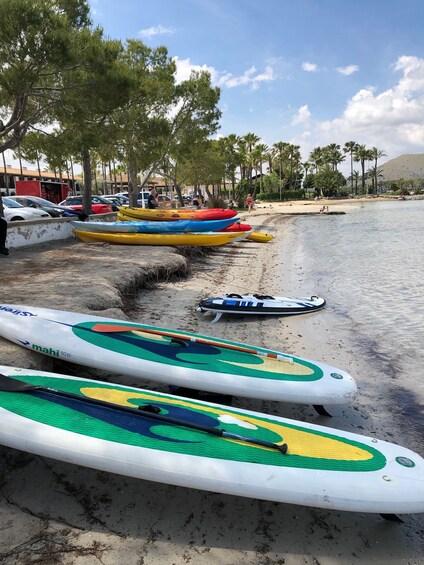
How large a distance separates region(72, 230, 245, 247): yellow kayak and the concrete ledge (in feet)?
1.67

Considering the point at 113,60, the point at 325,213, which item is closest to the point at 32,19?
the point at 113,60

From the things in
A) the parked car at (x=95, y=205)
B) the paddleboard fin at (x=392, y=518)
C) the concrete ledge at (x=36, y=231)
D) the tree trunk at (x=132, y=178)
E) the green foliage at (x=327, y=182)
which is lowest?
the paddleboard fin at (x=392, y=518)

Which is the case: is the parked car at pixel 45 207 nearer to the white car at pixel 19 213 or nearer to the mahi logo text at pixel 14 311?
the white car at pixel 19 213

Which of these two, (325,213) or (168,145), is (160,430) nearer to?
(168,145)

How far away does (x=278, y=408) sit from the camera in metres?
4.06

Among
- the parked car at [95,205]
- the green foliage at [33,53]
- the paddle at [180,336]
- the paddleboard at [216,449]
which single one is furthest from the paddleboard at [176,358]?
the parked car at [95,205]

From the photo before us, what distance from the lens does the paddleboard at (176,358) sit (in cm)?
373

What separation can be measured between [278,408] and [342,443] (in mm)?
1171

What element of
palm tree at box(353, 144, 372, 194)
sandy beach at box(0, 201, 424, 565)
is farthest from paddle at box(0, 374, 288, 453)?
palm tree at box(353, 144, 372, 194)

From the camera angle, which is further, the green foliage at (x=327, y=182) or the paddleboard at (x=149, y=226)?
the green foliage at (x=327, y=182)

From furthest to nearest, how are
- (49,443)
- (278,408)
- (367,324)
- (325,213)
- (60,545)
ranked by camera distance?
(325,213), (367,324), (278,408), (49,443), (60,545)

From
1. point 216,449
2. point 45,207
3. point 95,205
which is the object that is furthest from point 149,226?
point 216,449

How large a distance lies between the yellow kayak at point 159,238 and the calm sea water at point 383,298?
306 centimetres

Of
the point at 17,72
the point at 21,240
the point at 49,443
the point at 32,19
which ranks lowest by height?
the point at 49,443
